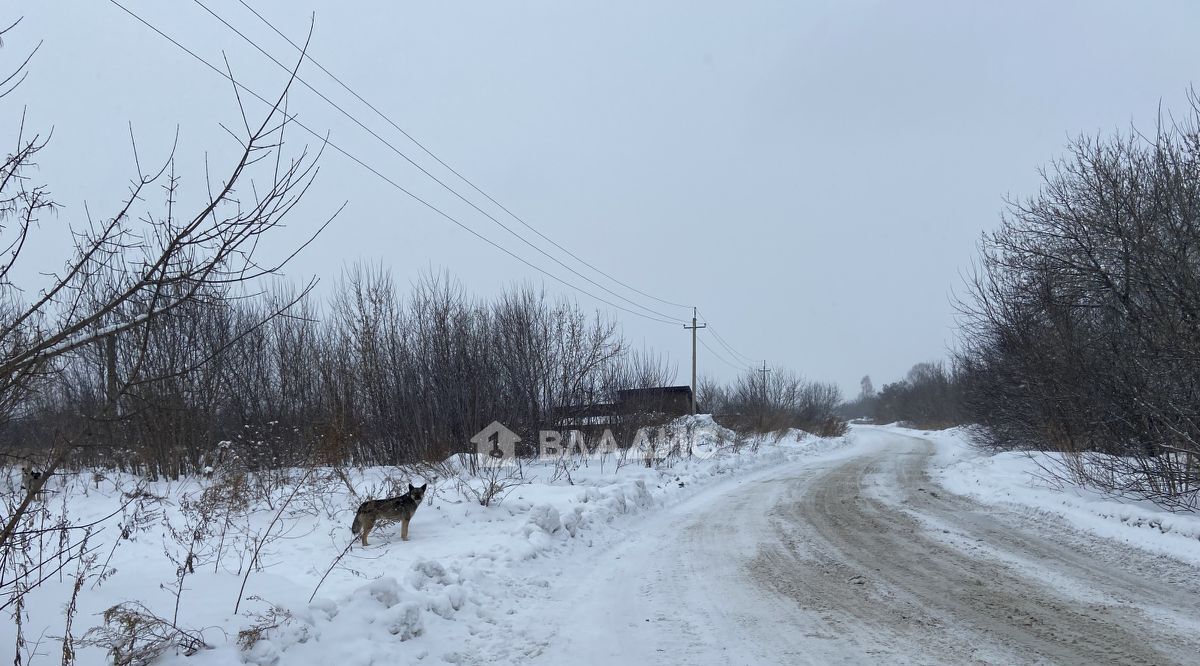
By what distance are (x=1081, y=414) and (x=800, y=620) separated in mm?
9841

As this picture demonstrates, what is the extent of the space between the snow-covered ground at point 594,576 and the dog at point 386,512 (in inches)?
10.3

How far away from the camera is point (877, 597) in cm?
609

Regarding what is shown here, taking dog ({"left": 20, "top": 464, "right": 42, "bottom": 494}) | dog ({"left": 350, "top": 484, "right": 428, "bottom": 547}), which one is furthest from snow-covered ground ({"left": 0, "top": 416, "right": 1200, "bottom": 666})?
dog ({"left": 20, "top": 464, "right": 42, "bottom": 494})

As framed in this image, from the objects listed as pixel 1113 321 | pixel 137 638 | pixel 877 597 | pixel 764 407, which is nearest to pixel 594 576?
pixel 877 597

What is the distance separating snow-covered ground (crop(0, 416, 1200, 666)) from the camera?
15.8 feet

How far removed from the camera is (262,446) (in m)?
16.5

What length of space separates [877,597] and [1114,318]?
9581mm

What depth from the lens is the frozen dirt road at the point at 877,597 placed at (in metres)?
4.80

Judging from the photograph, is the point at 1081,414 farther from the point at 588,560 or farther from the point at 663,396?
the point at 663,396

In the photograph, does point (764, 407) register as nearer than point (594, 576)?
No

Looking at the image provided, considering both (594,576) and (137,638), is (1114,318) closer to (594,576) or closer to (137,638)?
(594,576)

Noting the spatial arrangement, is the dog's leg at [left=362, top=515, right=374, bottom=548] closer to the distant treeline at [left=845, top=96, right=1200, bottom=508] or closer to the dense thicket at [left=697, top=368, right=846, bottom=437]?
the distant treeline at [left=845, top=96, right=1200, bottom=508]

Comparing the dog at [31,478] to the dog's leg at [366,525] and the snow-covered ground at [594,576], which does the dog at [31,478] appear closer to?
the snow-covered ground at [594,576]

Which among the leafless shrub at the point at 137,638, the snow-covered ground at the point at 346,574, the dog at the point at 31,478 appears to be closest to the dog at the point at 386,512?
the snow-covered ground at the point at 346,574
